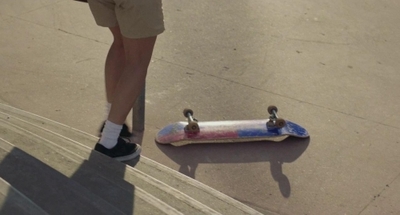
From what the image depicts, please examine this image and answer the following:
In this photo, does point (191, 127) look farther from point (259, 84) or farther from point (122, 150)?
point (259, 84)

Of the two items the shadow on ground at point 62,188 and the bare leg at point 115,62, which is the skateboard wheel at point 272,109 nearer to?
the bare leg at point 115,62

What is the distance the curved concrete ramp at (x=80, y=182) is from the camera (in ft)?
9.54

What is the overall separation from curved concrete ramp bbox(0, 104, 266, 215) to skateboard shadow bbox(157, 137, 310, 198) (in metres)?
0.28

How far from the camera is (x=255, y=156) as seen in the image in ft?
14.2

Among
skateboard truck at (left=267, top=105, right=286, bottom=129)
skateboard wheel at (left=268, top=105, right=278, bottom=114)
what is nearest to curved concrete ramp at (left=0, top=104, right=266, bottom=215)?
skateboard truck at (left=267, top=105, right=286, bottom=129)

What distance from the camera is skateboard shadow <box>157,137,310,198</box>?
4.21 m

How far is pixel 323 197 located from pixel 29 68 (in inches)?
106

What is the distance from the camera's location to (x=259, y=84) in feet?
17.3

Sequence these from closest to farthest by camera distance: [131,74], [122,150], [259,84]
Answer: [131,74]
[122,150]
[259,84]

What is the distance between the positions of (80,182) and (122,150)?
69cm

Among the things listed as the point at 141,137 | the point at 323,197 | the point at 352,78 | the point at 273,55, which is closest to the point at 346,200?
the point at 323,197

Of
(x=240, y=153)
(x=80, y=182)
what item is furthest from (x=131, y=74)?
(x=240, y=153)

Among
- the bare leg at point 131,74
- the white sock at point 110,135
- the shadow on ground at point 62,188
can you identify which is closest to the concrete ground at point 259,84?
the white sock at point 110,135

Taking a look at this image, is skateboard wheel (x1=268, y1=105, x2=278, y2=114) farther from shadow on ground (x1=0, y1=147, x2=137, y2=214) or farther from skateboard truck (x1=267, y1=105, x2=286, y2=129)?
shadow on ground (x1=0, y1=147, x2=137, y2=214)
